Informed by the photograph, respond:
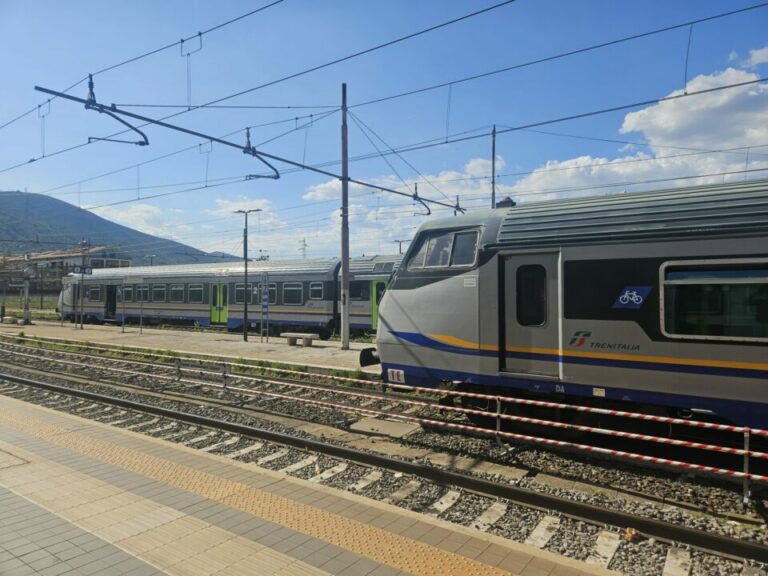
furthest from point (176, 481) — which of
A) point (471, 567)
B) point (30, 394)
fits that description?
point (30, 394)

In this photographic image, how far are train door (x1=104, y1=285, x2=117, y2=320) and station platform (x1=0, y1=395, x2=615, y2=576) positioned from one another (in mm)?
31923

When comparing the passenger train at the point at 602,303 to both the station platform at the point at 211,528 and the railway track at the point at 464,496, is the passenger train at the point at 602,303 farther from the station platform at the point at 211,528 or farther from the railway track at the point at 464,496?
the station platform at the point at 211,528

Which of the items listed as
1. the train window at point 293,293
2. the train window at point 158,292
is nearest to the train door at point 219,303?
the train window at point 293,293

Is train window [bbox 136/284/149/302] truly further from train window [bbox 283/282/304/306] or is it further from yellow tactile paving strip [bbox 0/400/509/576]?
yellow tactile paving strip [bbox 0/400/509/576]

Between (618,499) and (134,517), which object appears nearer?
(134,517)

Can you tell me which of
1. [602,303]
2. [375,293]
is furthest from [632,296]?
[375,293]

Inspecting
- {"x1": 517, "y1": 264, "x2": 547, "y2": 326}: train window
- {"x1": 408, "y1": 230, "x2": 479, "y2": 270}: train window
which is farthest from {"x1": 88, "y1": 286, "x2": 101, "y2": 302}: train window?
{"x1": 517, "y1": 264, "x2": 547, "y2": 326}: train window

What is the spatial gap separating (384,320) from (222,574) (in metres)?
5.42

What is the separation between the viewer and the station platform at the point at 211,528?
445 centimetres

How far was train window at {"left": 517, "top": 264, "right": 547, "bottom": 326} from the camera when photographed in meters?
7.56

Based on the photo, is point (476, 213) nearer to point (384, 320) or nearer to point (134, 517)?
point (384, 320)

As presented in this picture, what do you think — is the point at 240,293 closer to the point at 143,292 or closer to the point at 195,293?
the point at 195,293

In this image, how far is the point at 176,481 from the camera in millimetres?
6461

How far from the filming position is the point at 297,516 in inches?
215
